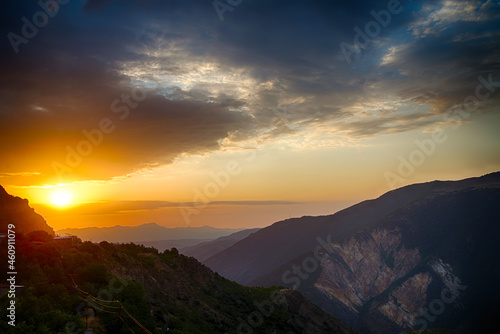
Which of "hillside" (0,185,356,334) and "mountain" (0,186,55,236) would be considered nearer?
"hillside" (0,185,356,334)

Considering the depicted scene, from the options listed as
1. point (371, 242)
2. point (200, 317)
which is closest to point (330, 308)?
point (371, 242)

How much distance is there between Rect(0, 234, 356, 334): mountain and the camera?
21344 millimetres

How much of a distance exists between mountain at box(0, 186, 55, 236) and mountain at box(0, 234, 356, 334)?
90.3 ft

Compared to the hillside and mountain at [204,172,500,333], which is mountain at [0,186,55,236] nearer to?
the hillside

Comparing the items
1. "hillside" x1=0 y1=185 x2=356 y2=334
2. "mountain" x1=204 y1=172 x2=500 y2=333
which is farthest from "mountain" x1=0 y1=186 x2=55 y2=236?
"mountain" x1=204 y1=172 x2=500 y2=333

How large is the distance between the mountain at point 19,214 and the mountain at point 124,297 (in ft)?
90.3

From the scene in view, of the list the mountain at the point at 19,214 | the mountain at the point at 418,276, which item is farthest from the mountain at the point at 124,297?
the mountain at the point at 418,276

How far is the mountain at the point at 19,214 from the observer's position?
62.4 metres

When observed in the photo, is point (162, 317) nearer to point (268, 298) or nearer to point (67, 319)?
point (67, 319)

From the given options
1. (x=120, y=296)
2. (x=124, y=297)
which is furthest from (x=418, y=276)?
(x=120, y=296)

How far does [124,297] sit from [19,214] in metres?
52.4

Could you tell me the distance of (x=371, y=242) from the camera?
200 m

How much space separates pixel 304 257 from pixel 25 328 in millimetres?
189507

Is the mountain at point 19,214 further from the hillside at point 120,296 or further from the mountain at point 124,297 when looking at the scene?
the mountain at point 124,297
